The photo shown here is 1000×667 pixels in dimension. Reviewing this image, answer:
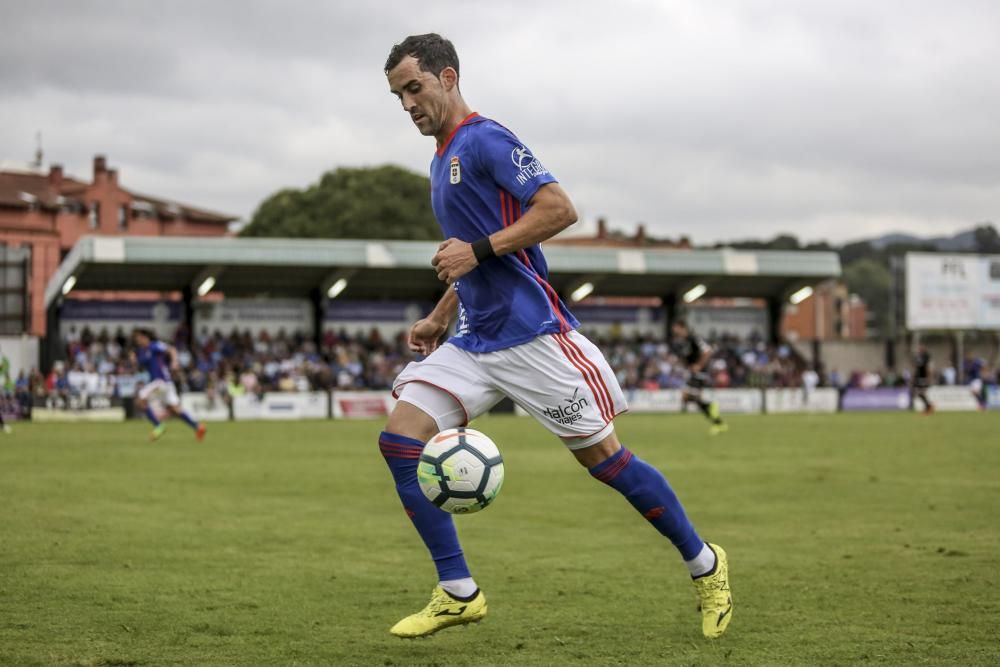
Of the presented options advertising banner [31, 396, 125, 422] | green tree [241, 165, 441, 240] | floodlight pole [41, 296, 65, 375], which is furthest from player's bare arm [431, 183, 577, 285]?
green tree [241, 165, 441, 240]

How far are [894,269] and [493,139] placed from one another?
57.8 metres

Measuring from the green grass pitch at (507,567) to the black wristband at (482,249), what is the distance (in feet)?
6.26

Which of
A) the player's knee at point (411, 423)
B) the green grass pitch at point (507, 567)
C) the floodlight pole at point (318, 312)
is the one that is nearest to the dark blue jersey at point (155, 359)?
the green grass pitch at point (507, 567)

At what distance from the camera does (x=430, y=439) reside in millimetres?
6156

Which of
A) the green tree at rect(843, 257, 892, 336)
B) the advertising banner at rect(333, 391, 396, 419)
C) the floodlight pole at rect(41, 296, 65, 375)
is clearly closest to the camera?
the advertising banner at rect(333, 391, 396, 419)

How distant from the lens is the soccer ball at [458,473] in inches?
233

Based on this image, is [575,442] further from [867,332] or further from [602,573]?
[867,332]

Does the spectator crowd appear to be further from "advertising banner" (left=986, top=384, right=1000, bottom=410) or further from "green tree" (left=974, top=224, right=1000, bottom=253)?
"green tree" (left=974, top=224, right=1000, bottom=253)

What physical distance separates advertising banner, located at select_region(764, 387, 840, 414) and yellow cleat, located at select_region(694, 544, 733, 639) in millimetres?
41689

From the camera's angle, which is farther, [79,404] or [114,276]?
[114,276]

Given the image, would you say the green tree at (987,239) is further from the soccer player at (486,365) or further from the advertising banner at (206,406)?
the soccer player at (486,365)

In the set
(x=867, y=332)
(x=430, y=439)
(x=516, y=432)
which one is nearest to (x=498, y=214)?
(x=430, y=439)

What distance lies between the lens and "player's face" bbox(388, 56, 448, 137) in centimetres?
615

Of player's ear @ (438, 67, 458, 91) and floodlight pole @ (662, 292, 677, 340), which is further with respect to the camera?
floodlight pole @ (662, 292, 677, 340)
